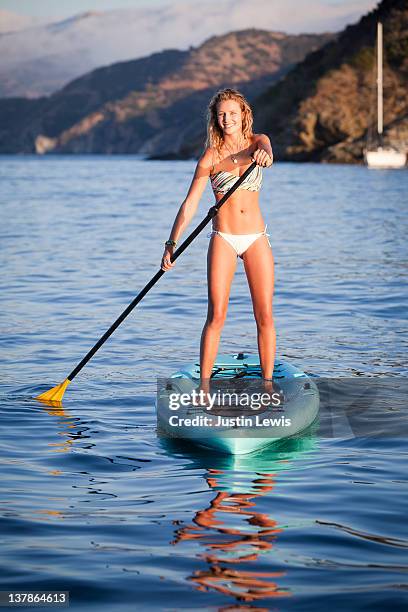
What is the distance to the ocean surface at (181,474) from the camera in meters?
5.23

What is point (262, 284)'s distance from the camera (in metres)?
7.52

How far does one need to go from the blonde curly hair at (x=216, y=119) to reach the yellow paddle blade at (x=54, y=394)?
2.85 metres

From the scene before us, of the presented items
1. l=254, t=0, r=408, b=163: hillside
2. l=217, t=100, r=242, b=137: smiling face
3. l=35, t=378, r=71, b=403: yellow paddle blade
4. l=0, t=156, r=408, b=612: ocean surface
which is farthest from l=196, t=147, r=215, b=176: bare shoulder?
l=254, t=0, r=408, b=163: hillside

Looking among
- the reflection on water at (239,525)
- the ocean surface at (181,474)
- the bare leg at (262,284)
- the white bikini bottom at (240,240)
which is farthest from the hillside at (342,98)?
the reflection on water at (239,525)

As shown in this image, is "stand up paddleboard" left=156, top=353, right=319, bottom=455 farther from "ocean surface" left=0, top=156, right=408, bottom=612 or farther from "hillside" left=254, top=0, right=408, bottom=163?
"hillside" left=254, top=0, right=408, bottom=163

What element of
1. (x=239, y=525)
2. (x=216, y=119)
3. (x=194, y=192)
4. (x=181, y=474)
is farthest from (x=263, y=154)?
(x=239, y=525)

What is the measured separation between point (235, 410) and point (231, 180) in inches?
62.8

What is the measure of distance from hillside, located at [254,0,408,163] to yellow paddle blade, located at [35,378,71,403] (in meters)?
83.8

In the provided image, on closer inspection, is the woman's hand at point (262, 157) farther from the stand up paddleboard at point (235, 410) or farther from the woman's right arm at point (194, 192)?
the stand up paddleboard at point (235, 410)

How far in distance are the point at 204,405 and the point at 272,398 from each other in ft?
1.63

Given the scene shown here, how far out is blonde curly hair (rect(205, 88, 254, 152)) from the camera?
7.32m

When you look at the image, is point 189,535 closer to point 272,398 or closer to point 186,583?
point 186,583

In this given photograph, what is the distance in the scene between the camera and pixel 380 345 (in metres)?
11.9

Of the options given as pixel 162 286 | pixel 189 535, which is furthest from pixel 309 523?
pixel 162 286
